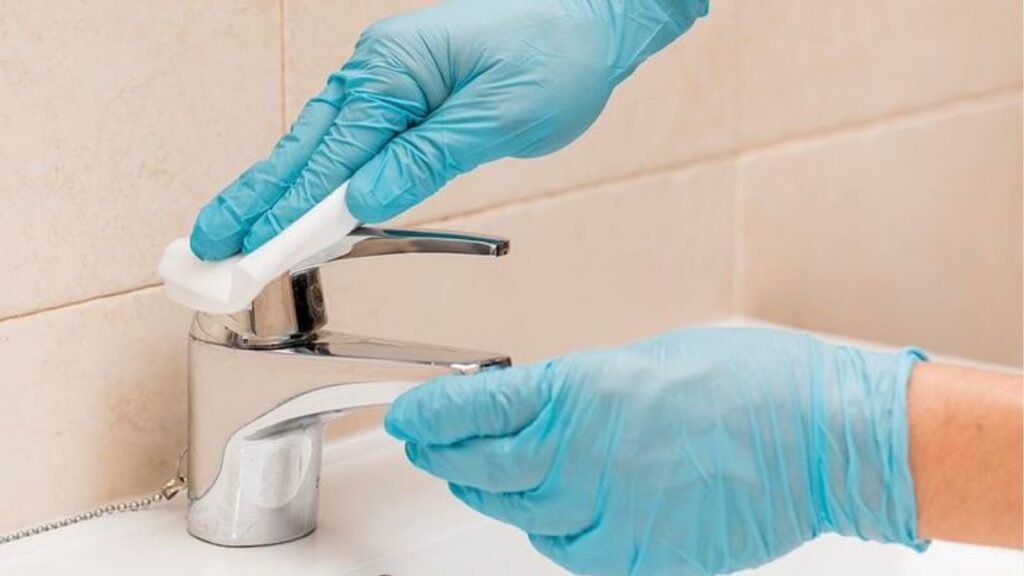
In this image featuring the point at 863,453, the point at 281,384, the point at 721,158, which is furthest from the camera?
the point at 721,158

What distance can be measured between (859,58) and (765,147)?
110 millimetres

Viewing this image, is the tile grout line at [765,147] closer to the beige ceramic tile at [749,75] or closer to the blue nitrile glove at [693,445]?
the beige ceramic tile at [749,75]

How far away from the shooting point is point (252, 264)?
0.69m

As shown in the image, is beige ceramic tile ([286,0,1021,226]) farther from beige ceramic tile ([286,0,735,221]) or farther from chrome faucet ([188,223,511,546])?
chrome faucet ([188,223,511,546])

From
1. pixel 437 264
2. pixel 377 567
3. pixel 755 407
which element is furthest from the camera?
pixel 437 264

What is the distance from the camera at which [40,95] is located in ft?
2.38

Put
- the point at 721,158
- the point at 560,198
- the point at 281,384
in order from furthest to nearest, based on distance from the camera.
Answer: the point at 721,158, the point at 560,198, the point at 281,384

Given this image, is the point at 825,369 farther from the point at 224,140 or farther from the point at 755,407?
the point at 224,140

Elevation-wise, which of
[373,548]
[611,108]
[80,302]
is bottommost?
[373,548]

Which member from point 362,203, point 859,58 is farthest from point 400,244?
point 859,58

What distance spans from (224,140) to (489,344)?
23cm

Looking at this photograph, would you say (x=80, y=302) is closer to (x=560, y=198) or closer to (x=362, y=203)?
(x=362, y=203)

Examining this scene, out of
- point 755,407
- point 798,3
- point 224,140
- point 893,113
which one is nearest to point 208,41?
point 224,140

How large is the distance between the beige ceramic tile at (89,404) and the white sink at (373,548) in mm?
18
